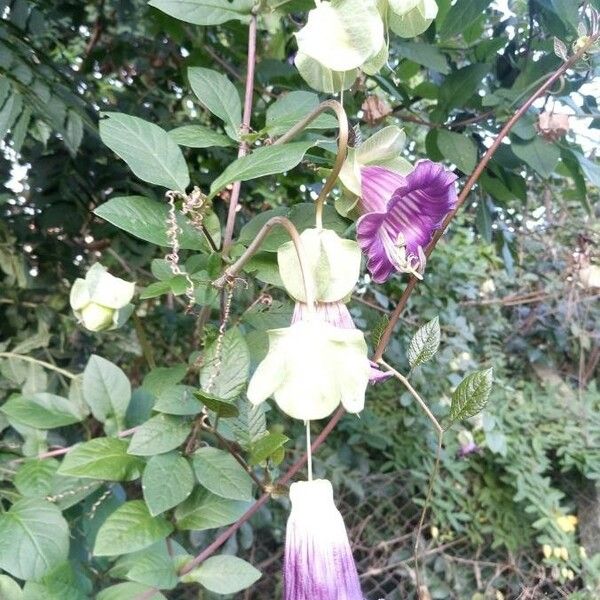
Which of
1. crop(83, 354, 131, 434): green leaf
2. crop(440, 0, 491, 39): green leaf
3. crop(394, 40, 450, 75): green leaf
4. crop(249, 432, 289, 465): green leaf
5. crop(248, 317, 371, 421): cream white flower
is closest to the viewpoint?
crop(248, 317, 371, 421): cream white flower

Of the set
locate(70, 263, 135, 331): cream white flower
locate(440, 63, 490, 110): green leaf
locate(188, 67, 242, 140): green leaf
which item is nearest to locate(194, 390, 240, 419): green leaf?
locate(70, 263, 135, 331): cream white flower

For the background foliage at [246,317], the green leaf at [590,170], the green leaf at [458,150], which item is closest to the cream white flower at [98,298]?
the background foliage at [246,317]

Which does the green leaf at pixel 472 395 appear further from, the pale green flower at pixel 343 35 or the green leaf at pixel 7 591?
the green leaf at pixel 7 591

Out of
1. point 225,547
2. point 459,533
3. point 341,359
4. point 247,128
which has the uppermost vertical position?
point 247,128

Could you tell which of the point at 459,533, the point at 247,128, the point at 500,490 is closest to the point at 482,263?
the point at 500,490

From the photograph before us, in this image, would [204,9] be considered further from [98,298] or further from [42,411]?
[42,411]

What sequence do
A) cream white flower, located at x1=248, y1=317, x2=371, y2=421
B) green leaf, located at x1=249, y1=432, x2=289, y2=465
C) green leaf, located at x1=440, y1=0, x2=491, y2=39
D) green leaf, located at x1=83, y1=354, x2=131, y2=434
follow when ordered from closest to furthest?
cream white flower, located at x1=248, y1=317, x2=371, y2=421 → green leaf, located at x1=249, y1=432, x2=289, y2=465 → green leaf, located at x1=83, y1=354, x2=131, y2=434 → green leaf, located at x1=440, y1=0, x2=491, y2=39

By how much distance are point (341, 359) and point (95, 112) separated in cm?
72

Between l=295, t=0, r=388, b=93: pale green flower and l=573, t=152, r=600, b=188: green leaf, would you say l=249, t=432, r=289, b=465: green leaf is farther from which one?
l=573, t=152, r=600, b=188: green leaf

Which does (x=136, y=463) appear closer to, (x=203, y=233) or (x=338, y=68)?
(x=203, y=233)

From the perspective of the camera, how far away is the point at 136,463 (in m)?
0.51

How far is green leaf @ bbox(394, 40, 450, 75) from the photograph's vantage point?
2.57ft

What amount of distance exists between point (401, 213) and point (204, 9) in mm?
253

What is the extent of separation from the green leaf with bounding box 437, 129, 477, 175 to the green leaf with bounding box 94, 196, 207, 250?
14.7 inches
